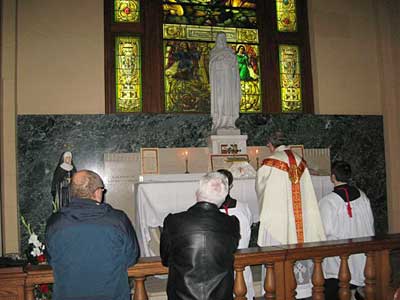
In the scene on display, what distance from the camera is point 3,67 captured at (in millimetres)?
7602

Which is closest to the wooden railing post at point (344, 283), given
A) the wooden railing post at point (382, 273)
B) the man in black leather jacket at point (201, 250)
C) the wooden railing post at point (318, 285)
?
the wooden railing post at point (318, 285)

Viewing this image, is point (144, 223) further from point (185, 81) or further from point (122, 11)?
point (122, 11)

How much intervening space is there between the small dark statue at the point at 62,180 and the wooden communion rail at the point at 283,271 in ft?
14.9

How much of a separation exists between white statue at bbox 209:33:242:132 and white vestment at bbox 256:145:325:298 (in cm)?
295

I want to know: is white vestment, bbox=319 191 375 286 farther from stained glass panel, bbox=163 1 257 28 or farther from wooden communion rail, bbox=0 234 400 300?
stained glass panel, bbox=163 1 257 28

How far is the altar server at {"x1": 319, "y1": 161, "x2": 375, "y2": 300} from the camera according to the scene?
4.37 meters

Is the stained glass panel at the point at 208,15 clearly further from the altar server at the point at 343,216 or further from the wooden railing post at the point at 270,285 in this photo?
the wooden railing post at the point at 270,285

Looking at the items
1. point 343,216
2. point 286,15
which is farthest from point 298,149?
point 343,216

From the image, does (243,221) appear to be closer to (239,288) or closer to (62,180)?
(239,288)

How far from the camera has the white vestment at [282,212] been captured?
15.9 ft

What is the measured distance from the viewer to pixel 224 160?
743cm

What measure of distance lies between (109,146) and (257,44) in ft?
12.8

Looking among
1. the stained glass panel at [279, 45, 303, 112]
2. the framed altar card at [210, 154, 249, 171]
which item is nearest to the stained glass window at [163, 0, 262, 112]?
the stained glass panel at [279, 45, 303, 112]

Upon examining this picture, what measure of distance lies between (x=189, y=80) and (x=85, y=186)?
6653 mm
